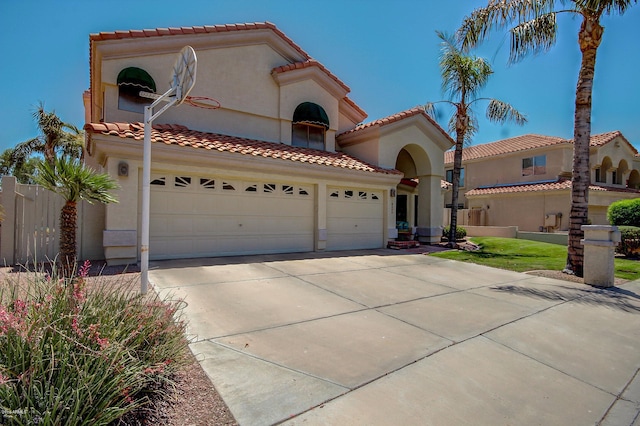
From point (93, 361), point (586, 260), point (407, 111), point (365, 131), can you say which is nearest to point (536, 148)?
point (407, 111)

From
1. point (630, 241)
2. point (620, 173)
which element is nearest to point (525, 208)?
point (620, 173)

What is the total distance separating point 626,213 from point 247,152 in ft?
58.2

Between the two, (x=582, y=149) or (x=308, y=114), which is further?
(x=308, y=114)

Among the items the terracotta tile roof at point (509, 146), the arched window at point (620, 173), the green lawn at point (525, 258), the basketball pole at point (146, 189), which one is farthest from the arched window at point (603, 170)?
the basketball pole at point (146, 189)

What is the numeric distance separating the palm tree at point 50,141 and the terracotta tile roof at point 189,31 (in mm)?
12593

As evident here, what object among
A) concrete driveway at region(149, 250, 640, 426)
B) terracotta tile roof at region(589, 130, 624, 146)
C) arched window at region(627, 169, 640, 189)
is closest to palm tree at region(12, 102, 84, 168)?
concrete driveway at region(149, 250, 640, 426)

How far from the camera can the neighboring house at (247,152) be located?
10.0m

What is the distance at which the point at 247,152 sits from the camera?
11180 millimetres

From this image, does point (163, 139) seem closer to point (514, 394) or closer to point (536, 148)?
point (514, 394)

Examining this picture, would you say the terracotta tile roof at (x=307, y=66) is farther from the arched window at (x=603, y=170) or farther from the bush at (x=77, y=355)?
the arched window at (x=603, y=170)

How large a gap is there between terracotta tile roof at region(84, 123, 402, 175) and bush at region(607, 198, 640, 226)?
37.2 feet

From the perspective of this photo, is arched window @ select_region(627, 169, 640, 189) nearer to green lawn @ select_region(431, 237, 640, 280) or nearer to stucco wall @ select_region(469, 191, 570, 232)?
stucco wall @ select_region(469, 191, 570, 232)

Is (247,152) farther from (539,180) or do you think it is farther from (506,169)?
(506,169)

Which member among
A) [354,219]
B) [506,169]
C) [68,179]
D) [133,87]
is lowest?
[354,219]
